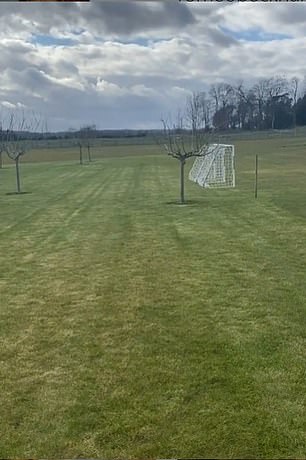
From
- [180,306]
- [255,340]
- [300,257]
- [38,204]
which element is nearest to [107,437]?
[255,340]

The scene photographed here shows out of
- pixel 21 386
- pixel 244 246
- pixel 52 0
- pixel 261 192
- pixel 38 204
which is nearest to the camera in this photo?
pixel 52 0

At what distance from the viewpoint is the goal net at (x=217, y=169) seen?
23672 millimetres

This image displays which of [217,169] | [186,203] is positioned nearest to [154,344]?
[186,203]

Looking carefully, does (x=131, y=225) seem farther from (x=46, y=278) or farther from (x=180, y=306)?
(x=180, y=306)

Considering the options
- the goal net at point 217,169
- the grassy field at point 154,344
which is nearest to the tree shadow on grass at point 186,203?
the grassy field at point 154,344

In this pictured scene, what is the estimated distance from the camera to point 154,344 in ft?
16.1

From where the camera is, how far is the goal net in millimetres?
23672

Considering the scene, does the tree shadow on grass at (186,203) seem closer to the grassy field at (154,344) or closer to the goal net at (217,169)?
the grassy field at (154,344)

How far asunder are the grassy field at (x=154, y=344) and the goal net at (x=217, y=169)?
1242cm

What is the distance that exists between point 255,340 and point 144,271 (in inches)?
128

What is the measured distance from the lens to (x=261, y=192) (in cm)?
1916

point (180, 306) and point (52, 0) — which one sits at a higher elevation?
point (52, 0)

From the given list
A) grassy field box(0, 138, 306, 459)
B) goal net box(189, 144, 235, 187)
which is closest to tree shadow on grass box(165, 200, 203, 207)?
grassy field box(0, 138, 306, 459)

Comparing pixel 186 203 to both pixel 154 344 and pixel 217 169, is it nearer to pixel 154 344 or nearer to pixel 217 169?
pixel 217 169
